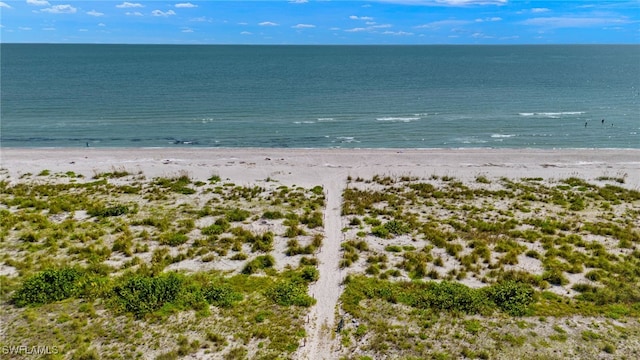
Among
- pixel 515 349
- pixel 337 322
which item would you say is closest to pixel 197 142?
pixel 337 322

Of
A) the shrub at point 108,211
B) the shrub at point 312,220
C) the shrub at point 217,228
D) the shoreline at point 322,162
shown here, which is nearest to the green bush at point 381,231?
the shrub at point 312,220

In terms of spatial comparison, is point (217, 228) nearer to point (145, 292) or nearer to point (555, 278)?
point (145, 292)

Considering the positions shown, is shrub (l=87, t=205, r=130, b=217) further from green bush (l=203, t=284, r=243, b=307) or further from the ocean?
the ocean

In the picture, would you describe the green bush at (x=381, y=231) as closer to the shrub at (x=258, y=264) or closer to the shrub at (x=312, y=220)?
the shrub at (x=312, y=220)

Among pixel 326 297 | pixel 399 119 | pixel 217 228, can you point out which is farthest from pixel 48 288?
pixel 399 119

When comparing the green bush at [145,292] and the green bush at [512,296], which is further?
the green bush at [512,296]
